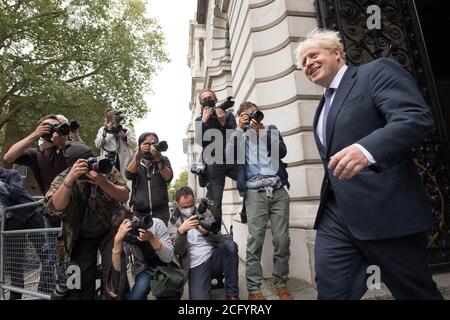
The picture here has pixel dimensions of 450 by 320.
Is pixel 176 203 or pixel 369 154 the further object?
pixel 176 203

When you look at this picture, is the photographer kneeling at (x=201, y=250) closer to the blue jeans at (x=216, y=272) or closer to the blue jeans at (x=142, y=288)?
the blue jeans at (x=216, y=272)

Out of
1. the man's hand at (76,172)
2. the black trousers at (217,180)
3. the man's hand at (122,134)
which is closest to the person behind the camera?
the man's hand at (76,172)

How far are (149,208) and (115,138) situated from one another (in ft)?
4.45

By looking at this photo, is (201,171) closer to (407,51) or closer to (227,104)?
(227,104)

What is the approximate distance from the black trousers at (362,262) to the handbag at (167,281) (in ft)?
5.31

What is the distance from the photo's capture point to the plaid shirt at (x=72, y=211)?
9.12 feet

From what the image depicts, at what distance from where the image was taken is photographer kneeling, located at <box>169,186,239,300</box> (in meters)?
3.33

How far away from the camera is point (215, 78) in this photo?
920 centimetres

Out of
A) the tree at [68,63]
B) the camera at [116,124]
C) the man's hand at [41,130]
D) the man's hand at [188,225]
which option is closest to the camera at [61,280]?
the man's hand at [188,225]

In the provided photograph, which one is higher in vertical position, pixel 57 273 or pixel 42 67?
pixel 42 67
